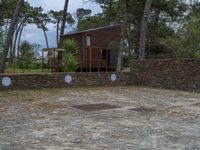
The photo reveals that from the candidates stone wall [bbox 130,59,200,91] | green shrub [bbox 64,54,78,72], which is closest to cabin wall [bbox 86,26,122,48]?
green shrub [bbox 64,54,78,72]

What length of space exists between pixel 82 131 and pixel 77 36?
60.9 ft

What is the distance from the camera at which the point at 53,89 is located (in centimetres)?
1366

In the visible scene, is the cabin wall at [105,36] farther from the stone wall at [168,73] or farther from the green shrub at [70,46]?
the stone wall at [168,73]

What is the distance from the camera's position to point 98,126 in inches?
256

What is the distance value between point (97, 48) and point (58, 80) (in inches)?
405

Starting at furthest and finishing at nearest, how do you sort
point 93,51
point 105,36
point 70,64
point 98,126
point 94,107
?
point 105,36 < point 93,51 < point 70,64 < point 94,107 < point 98,126

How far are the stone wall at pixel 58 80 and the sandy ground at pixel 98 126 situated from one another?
3.27m

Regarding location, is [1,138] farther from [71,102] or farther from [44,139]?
[71,102]

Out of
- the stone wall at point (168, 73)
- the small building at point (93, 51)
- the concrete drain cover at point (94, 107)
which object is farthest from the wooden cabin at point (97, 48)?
the concrete drain cover at point (94, 107)

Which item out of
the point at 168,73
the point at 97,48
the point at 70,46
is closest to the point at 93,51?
the point at 97,48

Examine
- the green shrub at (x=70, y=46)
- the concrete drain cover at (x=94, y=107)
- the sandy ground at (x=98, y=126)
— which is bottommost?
the sandy ground at (x=98, y=126)

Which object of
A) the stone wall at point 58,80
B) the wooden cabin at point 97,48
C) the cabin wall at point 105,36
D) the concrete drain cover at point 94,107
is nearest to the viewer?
the concrete drain cover at point 94,107

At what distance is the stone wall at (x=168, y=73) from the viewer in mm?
14156

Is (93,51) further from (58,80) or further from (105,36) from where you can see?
(58,80)
